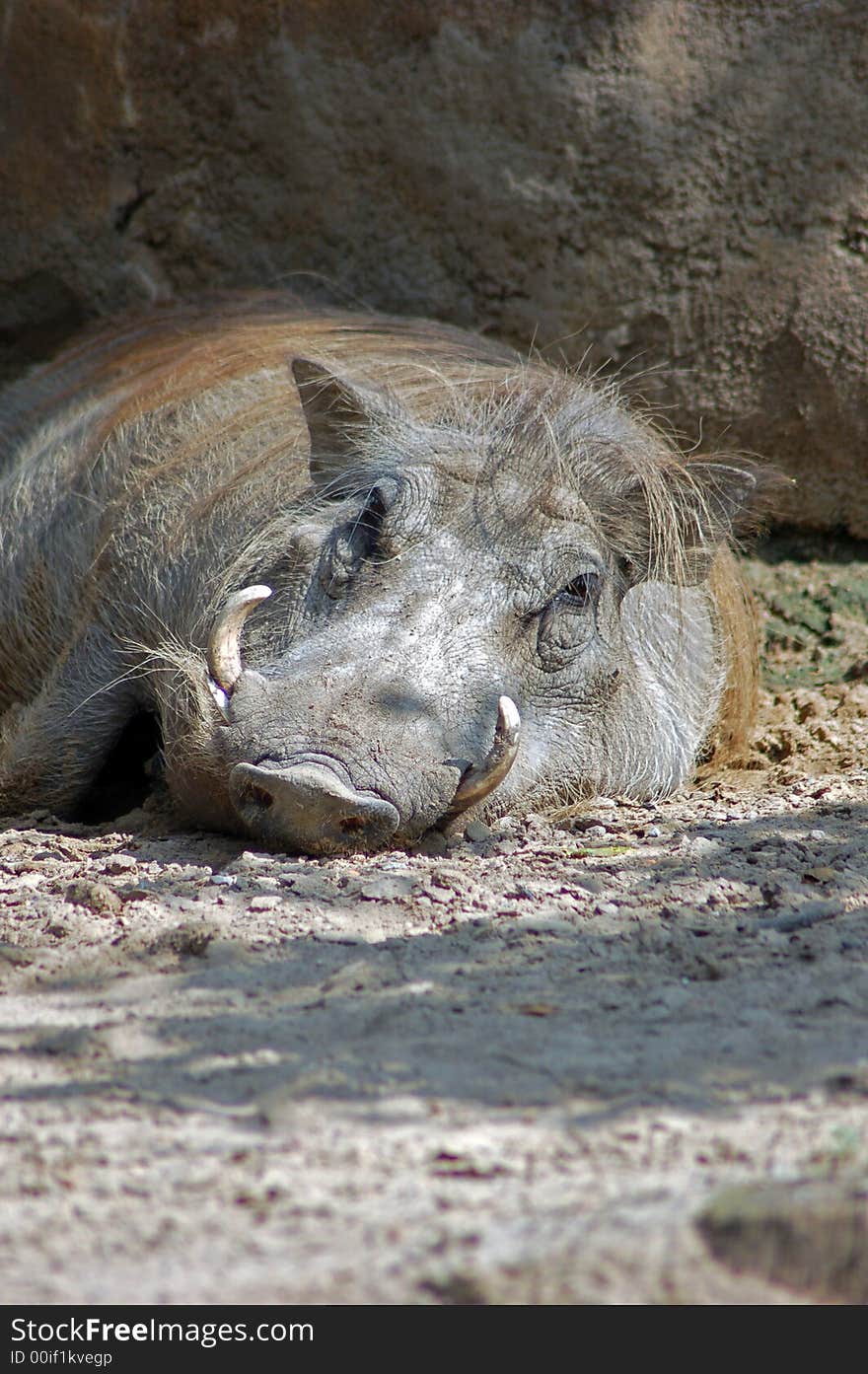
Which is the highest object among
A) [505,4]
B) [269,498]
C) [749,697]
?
[505,4]

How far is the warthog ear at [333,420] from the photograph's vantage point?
4055mm

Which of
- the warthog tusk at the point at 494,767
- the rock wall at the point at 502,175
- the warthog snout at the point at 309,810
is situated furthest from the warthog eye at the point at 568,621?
the rock wall at the point at 502,175

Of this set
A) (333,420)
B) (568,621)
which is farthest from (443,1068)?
(333,420)

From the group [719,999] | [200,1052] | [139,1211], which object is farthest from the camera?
[719,999]

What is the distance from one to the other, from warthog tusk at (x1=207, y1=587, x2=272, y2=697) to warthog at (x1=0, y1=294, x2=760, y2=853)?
0.04 ft

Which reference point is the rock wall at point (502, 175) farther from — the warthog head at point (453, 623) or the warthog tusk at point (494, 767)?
the warthog tusk at point (494, 767)

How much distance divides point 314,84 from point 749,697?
2.73 meters

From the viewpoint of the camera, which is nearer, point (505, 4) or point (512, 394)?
point (512, 394)

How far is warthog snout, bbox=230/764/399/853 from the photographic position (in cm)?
308

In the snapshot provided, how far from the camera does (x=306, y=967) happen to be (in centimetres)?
264

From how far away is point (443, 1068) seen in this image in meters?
2.21

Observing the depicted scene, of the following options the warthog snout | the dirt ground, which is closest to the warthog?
the warthog snout

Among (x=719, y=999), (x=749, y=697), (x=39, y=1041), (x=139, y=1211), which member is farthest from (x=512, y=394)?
(x=139, y=1211)

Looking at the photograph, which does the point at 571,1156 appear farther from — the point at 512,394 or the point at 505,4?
the point at 505,4
